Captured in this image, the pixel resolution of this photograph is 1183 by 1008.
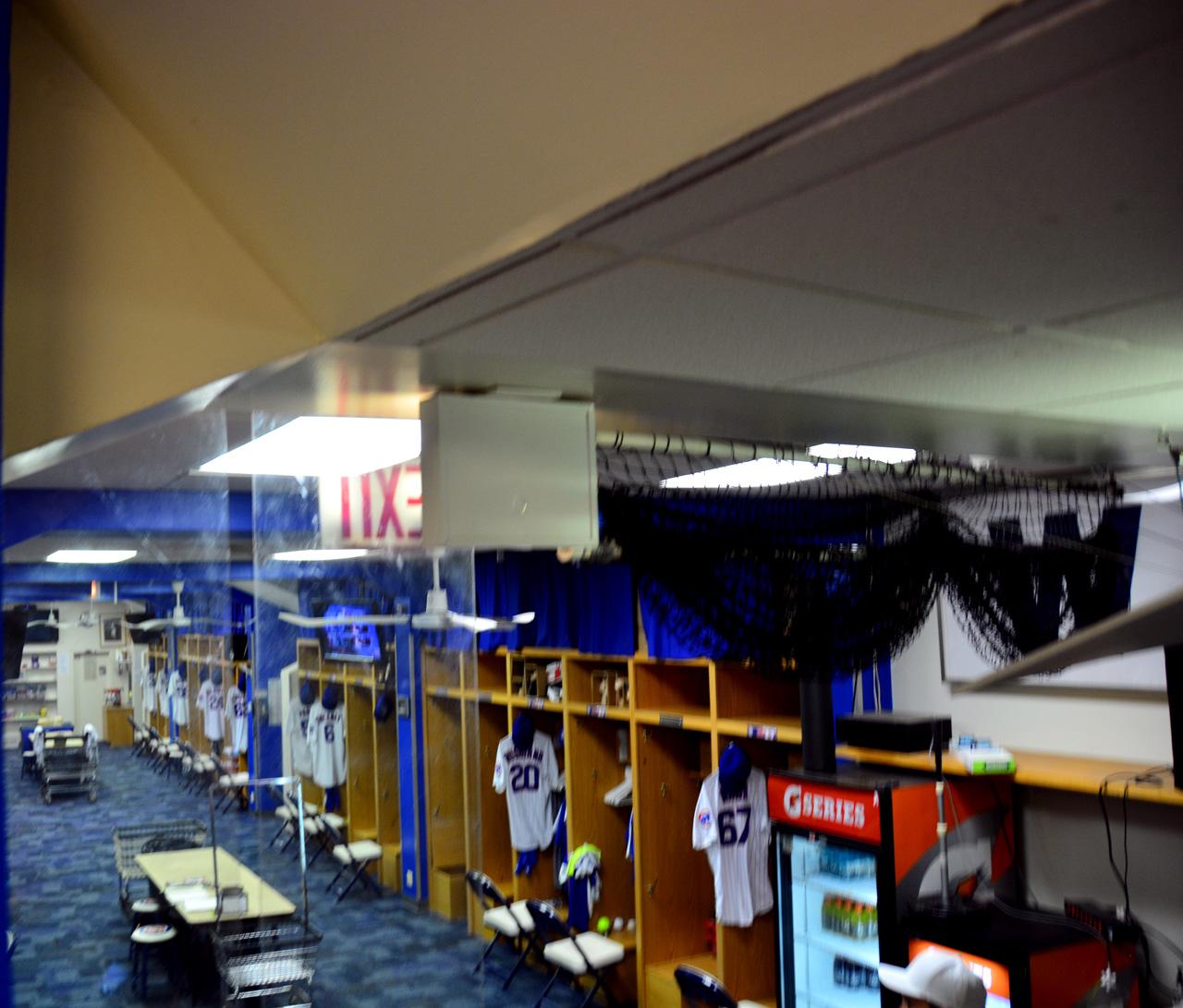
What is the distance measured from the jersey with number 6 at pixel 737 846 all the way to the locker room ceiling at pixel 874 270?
3852mm

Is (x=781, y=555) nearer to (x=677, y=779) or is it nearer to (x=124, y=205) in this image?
(x=124, y=205)

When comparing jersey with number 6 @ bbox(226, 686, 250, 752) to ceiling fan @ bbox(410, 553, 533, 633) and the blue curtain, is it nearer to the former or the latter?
ceiling fan @ bbox(410, 553, 533, 633)

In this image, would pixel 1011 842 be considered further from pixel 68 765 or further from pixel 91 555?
pixel 91 555

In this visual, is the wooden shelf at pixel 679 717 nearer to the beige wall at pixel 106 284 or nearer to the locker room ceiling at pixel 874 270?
the locker room ceiling at pixel 874 270

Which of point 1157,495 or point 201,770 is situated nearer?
point 201,770

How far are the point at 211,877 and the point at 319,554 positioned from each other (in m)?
1.18

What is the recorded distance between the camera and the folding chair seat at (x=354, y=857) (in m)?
3.19

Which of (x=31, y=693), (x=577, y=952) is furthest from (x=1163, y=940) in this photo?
(x=31, y=693)

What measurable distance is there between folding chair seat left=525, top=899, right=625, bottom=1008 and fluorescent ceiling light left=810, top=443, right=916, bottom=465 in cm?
409

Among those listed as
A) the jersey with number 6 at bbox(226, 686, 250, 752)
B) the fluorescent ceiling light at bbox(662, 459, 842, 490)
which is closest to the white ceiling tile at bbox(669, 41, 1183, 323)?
the fluorescent ceiling light at bbox(662, 459, 842, 490)

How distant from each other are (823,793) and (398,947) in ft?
7.37

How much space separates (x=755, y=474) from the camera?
3961 mm

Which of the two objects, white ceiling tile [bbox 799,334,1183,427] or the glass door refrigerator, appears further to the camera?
the glass door refrigerator

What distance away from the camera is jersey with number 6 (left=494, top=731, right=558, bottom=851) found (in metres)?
7.68
